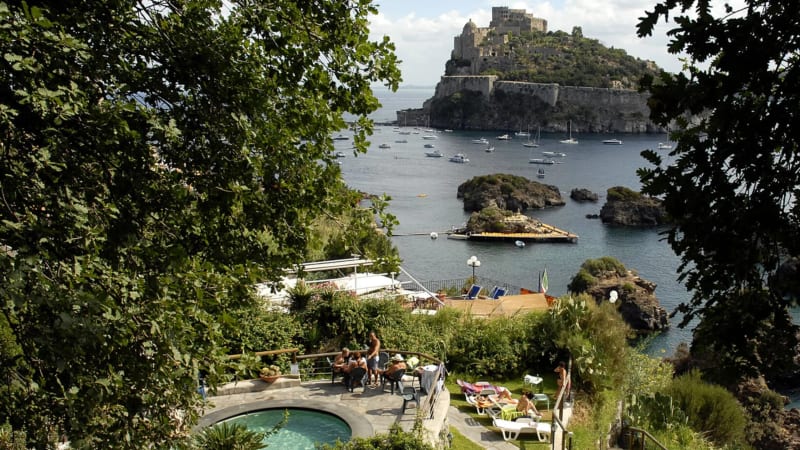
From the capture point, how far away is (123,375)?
16.4 feet

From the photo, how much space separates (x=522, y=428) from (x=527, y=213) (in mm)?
55768

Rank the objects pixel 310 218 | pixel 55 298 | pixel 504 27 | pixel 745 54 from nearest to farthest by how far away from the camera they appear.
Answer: pixel 745 54 < pixel 55 298 < pixel 310 218 < pixel 504 27

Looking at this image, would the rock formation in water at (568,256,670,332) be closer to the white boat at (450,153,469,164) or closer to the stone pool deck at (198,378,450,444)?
the stone pool deck at (198,378,450,444)

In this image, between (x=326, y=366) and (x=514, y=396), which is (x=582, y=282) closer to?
(x=514, y=396)

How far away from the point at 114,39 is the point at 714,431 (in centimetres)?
1434

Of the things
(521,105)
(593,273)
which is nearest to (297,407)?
(593,273)

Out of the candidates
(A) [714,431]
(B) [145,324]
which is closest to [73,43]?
(B) [145,324]

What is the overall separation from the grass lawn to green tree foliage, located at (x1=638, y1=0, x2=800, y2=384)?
24.8ft

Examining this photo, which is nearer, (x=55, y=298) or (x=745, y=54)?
(x=745, y=54)

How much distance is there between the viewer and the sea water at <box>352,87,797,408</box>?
44281 millimetres

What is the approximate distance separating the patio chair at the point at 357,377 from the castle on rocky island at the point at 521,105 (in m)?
124

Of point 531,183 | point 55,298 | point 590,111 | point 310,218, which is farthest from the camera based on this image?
point 590,111

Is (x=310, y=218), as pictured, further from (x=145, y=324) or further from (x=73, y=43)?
(x=73, y=43)

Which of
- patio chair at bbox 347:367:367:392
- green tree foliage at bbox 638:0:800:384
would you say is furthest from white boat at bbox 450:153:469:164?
green tree foliage at bbox 638:0:800:384
